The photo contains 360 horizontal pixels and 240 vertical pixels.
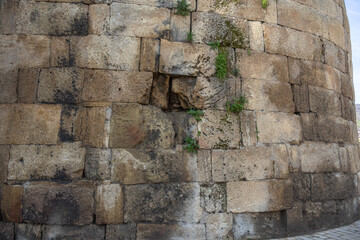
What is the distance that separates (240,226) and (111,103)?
239 centimetres

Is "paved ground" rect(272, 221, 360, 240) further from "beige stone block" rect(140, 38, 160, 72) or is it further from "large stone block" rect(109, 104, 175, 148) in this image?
"beige stone block" rect(140, 38, 160, 72)

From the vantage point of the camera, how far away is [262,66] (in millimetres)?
4344

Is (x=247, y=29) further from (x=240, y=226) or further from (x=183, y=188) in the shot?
(x=240, y=226)

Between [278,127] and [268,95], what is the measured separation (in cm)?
51

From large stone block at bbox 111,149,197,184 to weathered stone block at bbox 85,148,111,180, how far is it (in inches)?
2.9

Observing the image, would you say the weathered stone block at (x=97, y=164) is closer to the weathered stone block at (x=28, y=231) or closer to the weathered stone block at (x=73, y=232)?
the weathered stone block at (x=73, y=232)

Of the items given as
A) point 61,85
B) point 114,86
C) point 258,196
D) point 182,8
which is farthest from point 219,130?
point 61,85

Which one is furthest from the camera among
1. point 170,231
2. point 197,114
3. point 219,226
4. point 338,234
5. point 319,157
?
point 319,157

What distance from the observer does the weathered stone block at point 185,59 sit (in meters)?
3.99

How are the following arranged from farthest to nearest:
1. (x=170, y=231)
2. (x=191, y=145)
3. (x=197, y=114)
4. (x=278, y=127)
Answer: (x=278, y=127), (x=197, y=114), (x=191, y=145), (x=170, y=231)

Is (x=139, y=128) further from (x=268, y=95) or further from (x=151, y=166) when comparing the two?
(x=268, y=95)

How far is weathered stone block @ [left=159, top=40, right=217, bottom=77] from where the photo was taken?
157 inches

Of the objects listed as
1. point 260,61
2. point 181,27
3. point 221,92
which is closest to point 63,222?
point 221,92

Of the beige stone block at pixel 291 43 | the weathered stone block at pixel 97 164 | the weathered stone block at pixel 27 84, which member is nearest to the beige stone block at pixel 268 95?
the beige stone block at pixel 291 43
